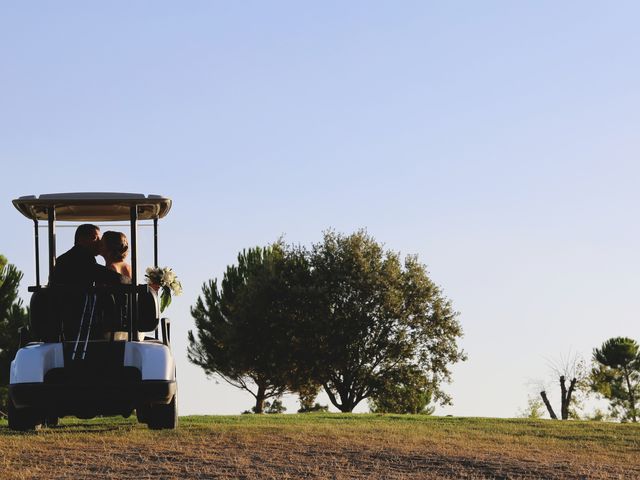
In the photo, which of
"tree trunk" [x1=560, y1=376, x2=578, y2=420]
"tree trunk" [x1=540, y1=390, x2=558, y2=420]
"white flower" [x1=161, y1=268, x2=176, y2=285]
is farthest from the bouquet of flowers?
"tree trunk" [x1=560, y1=376, x2=578, y2=420]

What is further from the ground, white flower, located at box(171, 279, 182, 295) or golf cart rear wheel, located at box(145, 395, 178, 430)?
white flower, located at box(171, 279, 182, 295)

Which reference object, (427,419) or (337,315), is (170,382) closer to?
(427,419)

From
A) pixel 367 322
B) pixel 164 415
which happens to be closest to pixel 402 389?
pixel 367 322

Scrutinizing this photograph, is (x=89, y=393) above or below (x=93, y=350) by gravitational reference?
below

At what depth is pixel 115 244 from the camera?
40.0 feet

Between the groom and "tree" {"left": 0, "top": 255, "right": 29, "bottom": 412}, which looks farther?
"tree" {"left": 0, "top": 255, "right": 29, "bottom": 412}

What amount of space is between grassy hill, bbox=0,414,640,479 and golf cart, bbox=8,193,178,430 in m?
1.40

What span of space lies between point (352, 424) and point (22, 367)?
10.00 metres

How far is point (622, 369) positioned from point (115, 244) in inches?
2088

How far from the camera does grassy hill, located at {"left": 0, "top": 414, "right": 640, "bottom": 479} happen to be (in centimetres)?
1290

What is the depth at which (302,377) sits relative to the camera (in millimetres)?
39531

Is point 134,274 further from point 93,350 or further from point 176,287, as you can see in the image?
point 93,350

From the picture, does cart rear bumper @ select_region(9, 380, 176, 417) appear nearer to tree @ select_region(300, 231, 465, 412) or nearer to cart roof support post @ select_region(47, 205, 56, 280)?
→ cart roof support post @ select_region(47, 205, 56, 280)

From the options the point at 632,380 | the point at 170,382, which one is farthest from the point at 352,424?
the point at 632,380
